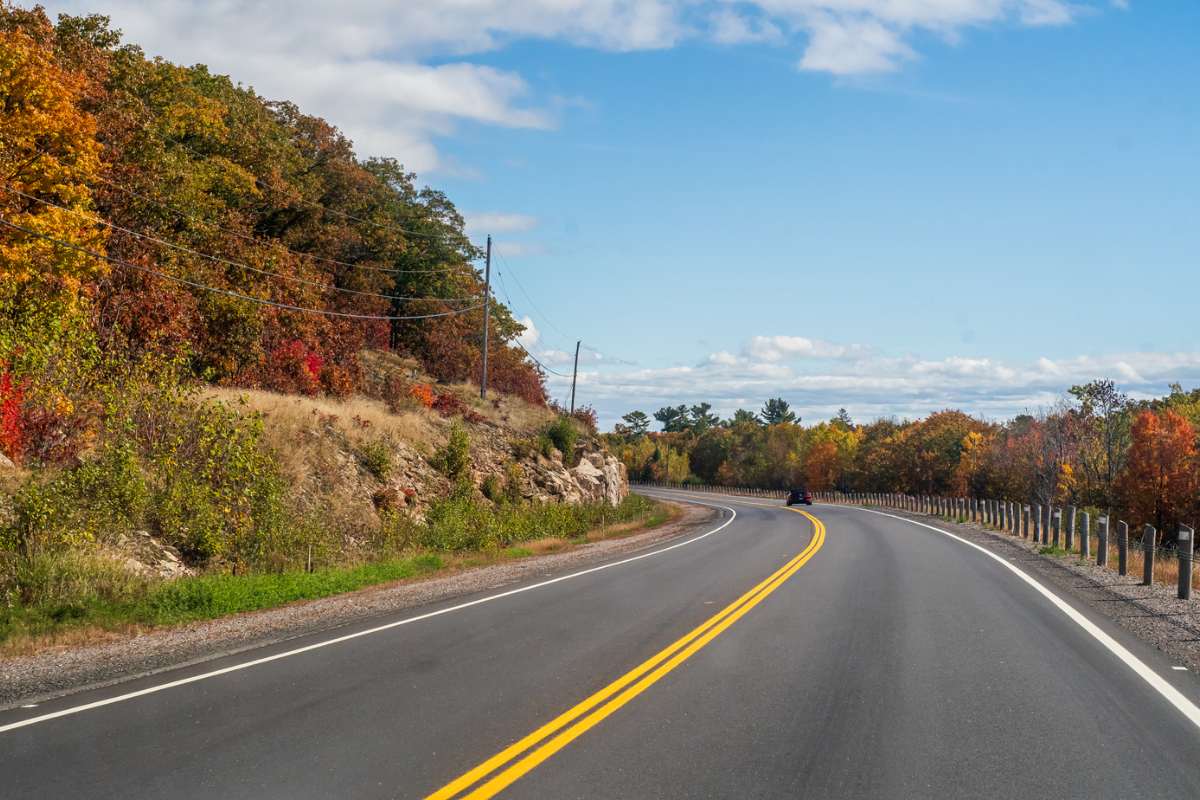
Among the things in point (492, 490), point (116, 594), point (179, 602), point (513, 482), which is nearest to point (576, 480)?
point (513, 482)

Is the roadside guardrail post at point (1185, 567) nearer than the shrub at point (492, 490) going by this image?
Yes

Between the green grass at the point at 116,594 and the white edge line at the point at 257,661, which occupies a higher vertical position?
the white edge line at the point at 257,661

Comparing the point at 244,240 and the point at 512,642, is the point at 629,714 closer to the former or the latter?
the point at 512,642

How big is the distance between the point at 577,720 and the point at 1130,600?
436 inches

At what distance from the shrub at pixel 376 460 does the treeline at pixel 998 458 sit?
3098 centimetres

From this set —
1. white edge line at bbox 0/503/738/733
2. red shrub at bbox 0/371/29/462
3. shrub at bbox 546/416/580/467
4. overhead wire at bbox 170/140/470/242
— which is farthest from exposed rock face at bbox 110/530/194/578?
shrub at bbox 546/416/580/467

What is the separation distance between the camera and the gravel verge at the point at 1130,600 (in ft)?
35.8

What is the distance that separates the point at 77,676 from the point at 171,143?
99.4ft

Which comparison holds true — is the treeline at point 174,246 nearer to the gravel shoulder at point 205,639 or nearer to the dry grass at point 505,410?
the dry grass at point 505,410

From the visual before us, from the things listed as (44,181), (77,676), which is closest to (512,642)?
(77,676)

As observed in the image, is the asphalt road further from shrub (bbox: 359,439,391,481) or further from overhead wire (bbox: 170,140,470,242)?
overhead wire (bbox: 170,140,470,242)

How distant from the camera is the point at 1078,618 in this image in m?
12.5

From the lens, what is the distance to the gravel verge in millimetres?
10906

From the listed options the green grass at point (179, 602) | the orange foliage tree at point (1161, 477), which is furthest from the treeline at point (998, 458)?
the green grass at point (179, 602)
